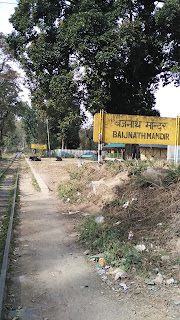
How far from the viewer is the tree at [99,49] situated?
14.8m

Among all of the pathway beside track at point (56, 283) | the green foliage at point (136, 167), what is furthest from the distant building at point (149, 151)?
the pathway beside track at point (56, 283)

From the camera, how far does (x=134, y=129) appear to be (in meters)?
11.8

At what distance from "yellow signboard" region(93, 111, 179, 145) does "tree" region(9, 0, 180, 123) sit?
15.2 ft

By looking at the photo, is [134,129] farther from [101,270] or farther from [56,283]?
[56,283]

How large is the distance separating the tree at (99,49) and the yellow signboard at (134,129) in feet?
15.2

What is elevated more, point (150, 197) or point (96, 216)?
point (150, 197)

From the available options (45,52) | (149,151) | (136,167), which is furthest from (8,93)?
(136,167)

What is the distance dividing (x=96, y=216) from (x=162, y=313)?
420cm

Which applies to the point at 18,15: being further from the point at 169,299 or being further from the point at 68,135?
the point at 68,135

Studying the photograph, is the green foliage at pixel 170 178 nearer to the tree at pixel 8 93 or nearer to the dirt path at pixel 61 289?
the dirt path at pixel 61 289

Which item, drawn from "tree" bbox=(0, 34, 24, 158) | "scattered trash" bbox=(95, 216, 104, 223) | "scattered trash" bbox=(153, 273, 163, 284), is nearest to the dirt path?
"scattered trash" bbox=(153, 273, 163, 284)

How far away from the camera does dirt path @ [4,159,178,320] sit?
340cm

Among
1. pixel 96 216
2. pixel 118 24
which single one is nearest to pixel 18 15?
pixel 118 24

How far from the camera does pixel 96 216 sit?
751 cm
